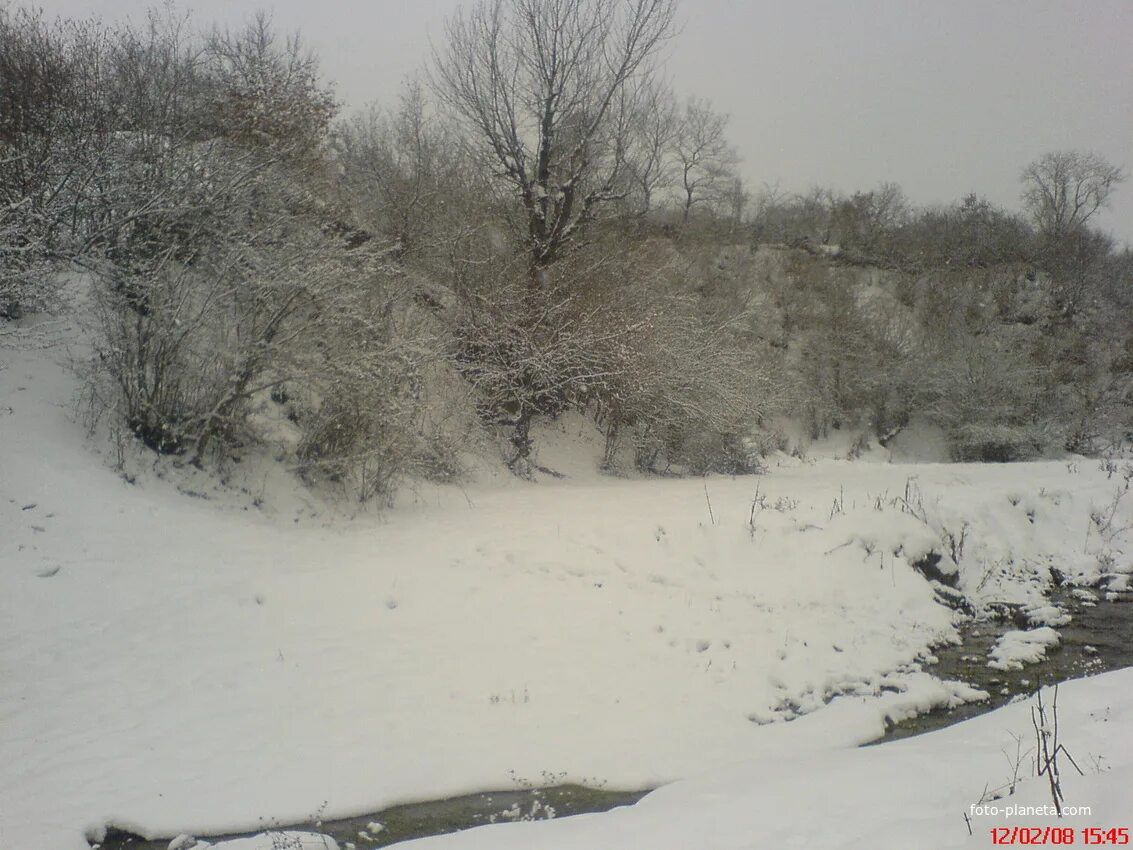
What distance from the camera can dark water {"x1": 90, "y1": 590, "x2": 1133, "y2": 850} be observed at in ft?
15.3

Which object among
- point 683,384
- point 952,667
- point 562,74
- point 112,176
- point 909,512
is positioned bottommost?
point 952,667

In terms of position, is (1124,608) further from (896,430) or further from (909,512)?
(896,430)

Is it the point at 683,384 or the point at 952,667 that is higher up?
the point at 683,384

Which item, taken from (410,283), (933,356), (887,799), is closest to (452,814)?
(887,799)

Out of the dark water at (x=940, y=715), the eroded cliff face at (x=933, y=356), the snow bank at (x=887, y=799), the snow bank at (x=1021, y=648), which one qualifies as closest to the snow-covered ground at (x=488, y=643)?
the snow bank at (x=887, y=799)

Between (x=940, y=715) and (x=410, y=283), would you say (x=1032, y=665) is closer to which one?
(x=940, y=715)

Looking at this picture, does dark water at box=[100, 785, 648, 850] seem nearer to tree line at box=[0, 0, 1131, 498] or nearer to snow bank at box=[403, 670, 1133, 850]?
snow bank at box=[403, 670, 1133, 850]

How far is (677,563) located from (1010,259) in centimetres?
2957

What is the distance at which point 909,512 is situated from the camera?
384 inches

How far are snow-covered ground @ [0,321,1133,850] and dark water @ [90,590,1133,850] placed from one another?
13cm

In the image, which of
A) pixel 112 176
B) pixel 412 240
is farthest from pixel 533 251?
pixel 112 176

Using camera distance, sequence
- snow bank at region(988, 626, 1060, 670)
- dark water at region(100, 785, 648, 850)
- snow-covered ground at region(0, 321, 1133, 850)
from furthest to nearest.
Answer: snow bank at region(988, 626, 1060, 670)
snow-covered ground at region(0, 321, 1133, 850)
dark water at region(100, 785, 648, 850)

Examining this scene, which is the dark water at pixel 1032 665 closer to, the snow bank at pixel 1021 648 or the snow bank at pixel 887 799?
the snow bank at pixel 1021 648

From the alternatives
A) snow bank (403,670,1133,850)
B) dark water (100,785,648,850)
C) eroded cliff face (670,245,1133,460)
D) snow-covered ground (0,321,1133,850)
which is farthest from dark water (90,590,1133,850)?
eroded cliff face (670,245,1133,460)
